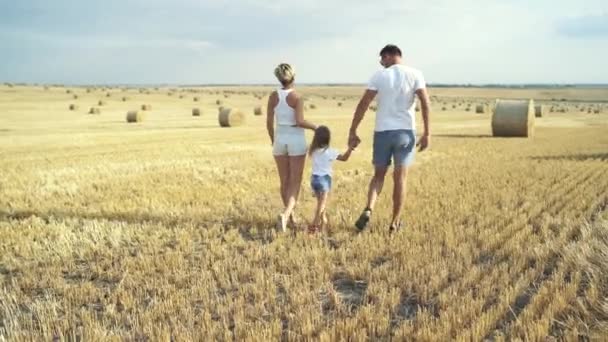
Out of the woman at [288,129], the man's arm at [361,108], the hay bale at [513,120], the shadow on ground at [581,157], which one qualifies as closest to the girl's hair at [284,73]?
the woman at [288,129]

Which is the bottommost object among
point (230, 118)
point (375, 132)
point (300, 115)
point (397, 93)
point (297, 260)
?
point (297, 260)

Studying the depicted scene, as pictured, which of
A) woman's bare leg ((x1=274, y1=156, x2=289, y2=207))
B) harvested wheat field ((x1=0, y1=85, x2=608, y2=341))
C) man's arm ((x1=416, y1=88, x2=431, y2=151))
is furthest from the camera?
woman's bare leg ((x1=274, y1=156, x2=289, y2=207))

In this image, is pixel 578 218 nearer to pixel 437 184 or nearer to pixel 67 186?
pixel 437 184

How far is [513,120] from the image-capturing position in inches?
872

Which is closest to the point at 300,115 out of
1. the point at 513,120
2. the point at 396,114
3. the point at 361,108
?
the point at 361,108

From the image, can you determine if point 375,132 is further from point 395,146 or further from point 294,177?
point 294,177

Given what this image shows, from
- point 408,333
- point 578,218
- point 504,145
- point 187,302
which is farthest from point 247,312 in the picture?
point 504,145

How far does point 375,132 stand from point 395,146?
283 millimetres

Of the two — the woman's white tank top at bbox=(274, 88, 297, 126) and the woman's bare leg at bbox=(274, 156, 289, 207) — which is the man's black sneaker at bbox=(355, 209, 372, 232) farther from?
the woman's white tank top at bbox=(274, 88, 297, 126)

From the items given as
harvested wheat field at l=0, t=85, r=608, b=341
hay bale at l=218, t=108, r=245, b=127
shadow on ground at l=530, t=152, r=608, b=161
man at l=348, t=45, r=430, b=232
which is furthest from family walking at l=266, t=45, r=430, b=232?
hay bale at l=218, t=108, r=245, b=127

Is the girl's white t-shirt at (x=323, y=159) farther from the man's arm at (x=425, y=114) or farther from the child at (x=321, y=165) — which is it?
the man's arm at (x=425, y=114)

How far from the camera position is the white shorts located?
266 inches

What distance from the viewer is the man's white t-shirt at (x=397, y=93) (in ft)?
21.2

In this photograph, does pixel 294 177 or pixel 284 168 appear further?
pixel 284 168
